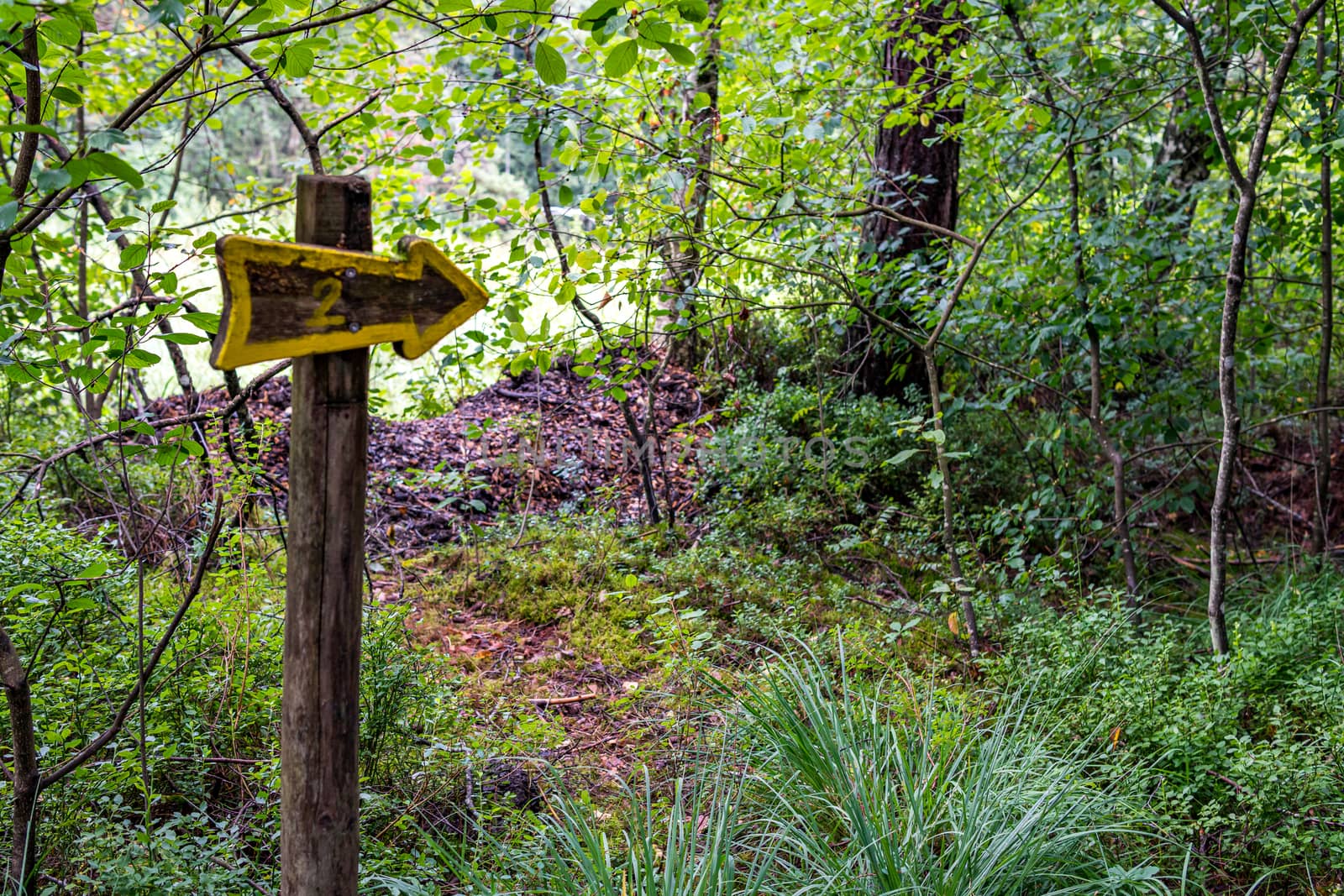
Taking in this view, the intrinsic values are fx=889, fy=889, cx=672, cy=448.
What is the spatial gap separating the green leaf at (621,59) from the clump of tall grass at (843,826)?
1.80 m

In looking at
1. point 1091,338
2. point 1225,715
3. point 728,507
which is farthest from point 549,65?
point 728,507

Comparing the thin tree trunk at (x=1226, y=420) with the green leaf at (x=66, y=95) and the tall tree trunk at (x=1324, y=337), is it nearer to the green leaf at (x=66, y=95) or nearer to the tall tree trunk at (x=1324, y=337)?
the tall tree trunk at (x=1324, y=337)

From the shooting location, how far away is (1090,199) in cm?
507

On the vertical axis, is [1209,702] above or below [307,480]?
below

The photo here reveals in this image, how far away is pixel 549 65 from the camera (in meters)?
2.26

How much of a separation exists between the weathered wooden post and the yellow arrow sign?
61mm

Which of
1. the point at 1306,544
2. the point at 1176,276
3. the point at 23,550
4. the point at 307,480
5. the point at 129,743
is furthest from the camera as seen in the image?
the point at 1306,544

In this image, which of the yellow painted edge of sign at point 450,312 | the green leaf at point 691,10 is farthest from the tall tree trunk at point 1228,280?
the yellow painted edge of sign at point 450,312

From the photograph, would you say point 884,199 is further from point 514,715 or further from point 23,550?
point 23,550

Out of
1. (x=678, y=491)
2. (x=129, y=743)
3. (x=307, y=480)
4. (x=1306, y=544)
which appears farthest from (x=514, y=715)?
(x=1306, y=544)

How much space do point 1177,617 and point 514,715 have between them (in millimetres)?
3414

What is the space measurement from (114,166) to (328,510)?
2.32ft

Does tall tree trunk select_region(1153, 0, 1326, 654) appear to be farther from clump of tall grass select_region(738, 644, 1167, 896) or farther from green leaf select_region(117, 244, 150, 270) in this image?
green leaf select_region(117, 244, 150, 270)

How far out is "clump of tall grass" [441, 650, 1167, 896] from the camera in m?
2.18
